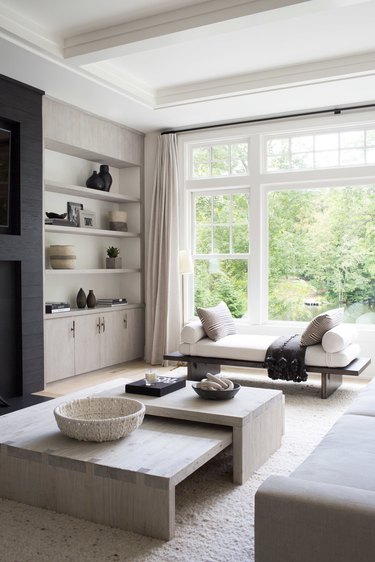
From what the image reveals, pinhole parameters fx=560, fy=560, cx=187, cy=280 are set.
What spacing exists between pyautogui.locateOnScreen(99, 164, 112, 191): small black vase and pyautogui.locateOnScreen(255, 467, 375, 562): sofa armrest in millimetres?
5062

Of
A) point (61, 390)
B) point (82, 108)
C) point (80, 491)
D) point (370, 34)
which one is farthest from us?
point (82, 108)

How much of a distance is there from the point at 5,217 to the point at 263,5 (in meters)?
2.66

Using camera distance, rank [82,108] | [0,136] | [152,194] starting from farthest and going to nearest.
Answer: [152,194], [82,108], [0,136]

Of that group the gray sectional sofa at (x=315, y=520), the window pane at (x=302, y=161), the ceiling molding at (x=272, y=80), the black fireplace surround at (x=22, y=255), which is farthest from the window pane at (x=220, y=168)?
the gray sectional sofa at (x=315, y=520)

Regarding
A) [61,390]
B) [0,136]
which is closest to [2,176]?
[0,136]

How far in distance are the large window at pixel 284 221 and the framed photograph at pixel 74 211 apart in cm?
136

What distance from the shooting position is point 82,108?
18.5 ft

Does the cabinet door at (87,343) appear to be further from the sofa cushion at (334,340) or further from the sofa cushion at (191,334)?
the sofa cushion at (334,340)

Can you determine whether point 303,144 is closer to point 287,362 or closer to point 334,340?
point 334,340

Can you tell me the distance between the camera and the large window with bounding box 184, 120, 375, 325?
5.84 metres

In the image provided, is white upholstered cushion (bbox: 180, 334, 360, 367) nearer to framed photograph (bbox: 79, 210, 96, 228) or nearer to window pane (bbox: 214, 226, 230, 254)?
window pane (bbox: 214, 226, 230, 254)

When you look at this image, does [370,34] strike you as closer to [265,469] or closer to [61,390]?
[265,469]

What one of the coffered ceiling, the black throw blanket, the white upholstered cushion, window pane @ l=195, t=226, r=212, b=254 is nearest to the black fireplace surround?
the coffered ceiling

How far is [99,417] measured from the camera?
9.88ft
